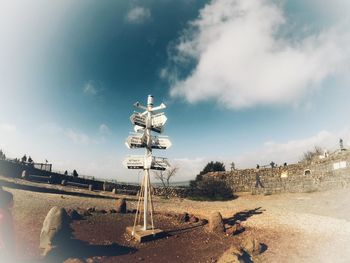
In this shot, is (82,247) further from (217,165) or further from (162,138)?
(217,165)

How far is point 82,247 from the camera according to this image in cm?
1018

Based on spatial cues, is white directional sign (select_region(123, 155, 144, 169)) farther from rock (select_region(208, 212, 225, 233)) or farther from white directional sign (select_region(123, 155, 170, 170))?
rock (select_region(208, 212, 225, 233))

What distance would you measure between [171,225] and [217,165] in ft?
93.4

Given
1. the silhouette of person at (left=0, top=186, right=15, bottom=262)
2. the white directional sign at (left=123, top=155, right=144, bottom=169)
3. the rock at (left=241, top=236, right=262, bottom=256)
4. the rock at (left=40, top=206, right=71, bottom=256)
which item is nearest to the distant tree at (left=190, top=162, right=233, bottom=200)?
the white directional sign at (left=123, top=155, right=144, bottom=169)

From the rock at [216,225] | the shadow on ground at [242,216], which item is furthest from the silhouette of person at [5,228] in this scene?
the shadow on ground at [242,216]

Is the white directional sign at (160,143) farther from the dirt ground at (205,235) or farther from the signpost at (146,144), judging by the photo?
the dirt ground at (205,235)

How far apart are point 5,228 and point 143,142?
25.9 feet

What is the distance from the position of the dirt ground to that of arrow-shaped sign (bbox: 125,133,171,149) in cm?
462

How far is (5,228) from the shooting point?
5684 millimetres

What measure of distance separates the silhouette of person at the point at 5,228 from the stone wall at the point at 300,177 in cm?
2712

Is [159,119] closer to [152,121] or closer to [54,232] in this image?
[152,121]

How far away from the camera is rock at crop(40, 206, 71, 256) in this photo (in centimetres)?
945

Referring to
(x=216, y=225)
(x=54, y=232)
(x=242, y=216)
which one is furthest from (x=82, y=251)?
(x=242, y=216)

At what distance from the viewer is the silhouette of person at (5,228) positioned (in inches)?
223
